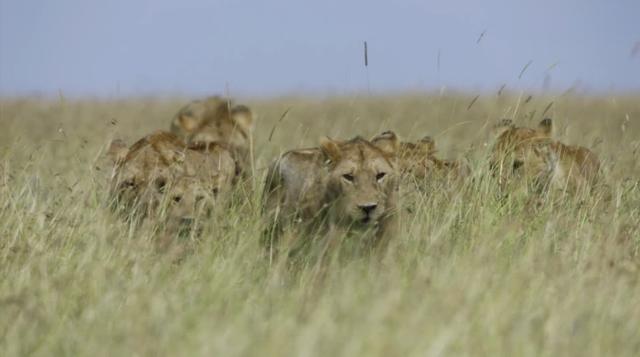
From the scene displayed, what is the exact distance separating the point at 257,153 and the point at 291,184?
5422mm

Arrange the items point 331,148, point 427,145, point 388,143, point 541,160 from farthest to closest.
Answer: point 427,145 < point 541,160 < point 388,143 < point 331,148

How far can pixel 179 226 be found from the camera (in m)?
7.96

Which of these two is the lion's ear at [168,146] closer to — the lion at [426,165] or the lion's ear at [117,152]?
the lion's ear at [117,152]

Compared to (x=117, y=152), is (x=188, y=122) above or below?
below

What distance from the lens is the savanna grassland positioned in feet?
16.4

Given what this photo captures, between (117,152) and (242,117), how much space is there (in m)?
3.06

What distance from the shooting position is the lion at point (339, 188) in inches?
296

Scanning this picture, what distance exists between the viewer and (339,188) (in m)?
7.76

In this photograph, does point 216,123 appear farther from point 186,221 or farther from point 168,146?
point 186,221

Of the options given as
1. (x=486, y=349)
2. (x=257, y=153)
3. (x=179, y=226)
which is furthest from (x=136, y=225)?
(x=257, y=153)

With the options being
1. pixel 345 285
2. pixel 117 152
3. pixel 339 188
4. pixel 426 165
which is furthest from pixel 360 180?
pixel 117 152

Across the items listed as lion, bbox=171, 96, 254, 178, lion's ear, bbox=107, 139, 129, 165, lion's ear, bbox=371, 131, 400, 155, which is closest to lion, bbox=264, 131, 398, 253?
lion's ear, bbox=371, 131, 400, 155

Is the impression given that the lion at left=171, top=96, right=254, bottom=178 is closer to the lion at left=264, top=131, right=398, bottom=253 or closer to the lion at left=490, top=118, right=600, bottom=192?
the lion at left=490, top=118, right=600, bottom=192

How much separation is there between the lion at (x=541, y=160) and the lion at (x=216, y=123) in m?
2.69
